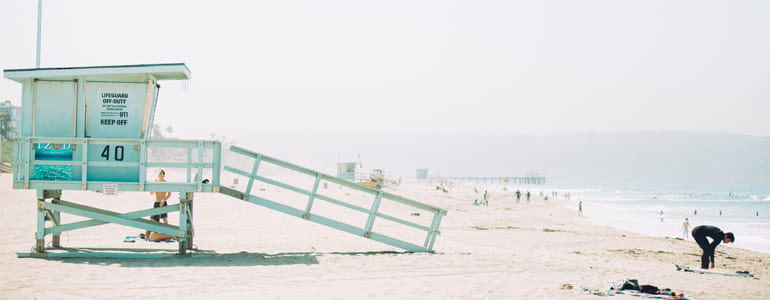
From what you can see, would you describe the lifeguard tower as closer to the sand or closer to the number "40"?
the number "40"

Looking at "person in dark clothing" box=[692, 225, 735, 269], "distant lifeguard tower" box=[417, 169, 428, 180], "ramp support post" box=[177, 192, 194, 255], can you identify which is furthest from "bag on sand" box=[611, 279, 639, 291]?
"distant lifeguard tower" box=[417, 169, 428, 180]

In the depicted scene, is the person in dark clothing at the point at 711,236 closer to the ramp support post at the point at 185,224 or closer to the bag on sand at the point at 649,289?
the bag on sand at the point at 649,289

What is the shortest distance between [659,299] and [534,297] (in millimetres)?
1754

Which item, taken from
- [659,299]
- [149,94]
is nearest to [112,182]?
[149,94]

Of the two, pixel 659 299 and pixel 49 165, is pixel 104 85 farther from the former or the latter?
pixel 659 299

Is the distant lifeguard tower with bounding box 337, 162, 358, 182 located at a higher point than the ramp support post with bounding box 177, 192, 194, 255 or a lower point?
lower

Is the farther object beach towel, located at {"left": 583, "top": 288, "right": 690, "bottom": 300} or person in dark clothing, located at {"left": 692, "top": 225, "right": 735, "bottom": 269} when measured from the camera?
person in dark clothing, located at {"left": 692, "top": 225, "right": 735, "bottom": 269}

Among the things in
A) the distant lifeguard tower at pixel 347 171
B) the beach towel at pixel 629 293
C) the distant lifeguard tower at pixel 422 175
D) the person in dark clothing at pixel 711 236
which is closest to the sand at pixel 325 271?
the beach towel at pixel 629 293

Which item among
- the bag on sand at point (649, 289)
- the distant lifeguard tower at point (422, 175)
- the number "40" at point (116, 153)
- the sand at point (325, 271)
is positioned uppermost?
the number "40" at point (116, 153)

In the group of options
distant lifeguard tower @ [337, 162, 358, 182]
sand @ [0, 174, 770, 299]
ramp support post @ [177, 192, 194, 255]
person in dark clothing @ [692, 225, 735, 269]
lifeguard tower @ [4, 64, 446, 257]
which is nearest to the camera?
sand @ [0, 174, 770, 299]

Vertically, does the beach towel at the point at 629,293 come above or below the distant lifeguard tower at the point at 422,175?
above

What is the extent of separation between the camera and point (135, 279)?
8.16 meters

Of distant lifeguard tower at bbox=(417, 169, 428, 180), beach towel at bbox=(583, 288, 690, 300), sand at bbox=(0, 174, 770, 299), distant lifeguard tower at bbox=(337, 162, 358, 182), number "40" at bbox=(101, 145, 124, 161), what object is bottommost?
distant lifeguard tower at bbox=(417, 169, 428, 180)

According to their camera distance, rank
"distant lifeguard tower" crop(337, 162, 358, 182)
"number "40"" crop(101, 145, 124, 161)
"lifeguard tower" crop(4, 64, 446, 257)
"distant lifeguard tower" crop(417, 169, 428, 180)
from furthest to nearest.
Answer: "distant lifeguard tower" crop(417, 169, 428, 180) < "distant lifeguard tower" crop(337, 162, 358, 182) < "number "40"" crop(101, 145, 124, 161) < "lifeguard tower" crop(4, 64, 446, 257)
